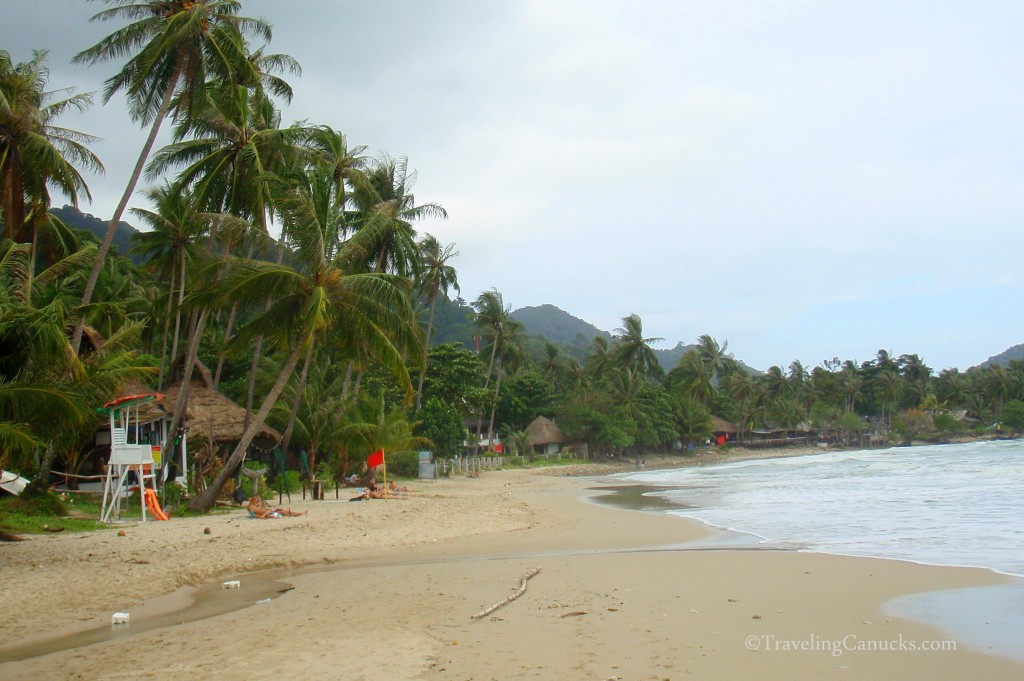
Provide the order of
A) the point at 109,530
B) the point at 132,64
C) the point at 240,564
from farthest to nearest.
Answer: the point at 132,64 → the point at 109,530 → the point at 240,564

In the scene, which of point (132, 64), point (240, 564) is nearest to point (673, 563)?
point (240, 564)

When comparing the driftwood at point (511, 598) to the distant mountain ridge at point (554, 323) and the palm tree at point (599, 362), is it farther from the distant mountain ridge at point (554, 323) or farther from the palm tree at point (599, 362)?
the distant mountain ridge at point (554, 323)

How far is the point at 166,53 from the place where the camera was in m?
15.2

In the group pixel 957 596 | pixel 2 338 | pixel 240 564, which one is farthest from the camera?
pixel 240 564

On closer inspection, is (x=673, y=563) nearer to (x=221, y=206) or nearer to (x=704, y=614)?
(x=704, y=614)

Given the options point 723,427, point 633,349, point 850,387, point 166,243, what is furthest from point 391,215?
point 850,387

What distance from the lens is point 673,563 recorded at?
9.33 m

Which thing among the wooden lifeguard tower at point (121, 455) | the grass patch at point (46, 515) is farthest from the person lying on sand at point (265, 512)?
the grass patch at point (46, 515)

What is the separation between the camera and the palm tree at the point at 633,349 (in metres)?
57.3

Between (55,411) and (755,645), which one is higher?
(55,411)

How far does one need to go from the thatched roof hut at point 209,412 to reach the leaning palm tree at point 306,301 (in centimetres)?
354

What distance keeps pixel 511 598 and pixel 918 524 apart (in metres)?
9.01

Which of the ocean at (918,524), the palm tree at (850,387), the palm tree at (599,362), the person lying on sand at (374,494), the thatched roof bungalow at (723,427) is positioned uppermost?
the palm tree at (599,362)

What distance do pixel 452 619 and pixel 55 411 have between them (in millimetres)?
5108
